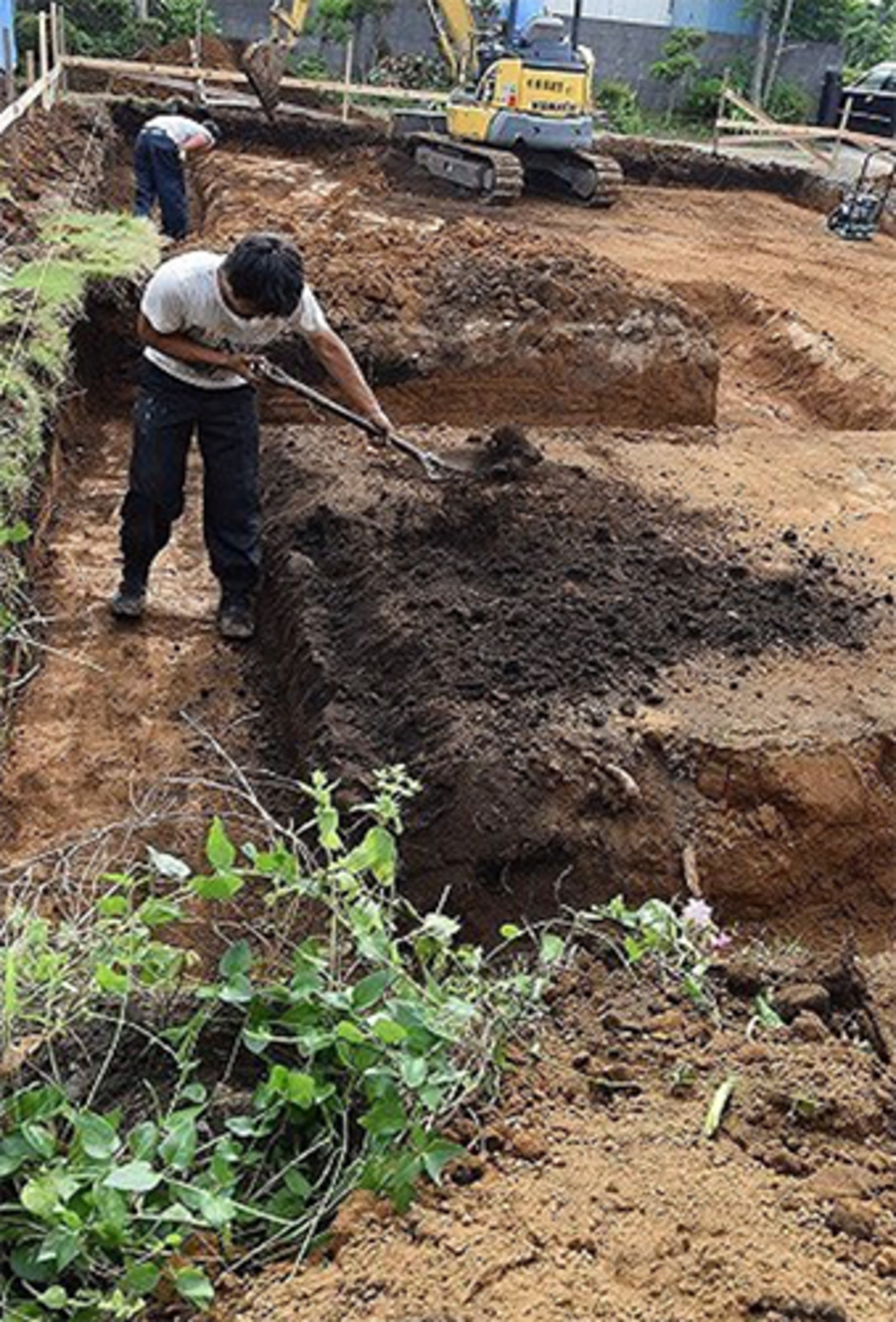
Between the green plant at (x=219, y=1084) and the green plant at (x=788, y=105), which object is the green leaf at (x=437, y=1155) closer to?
the green plant at (x=219, y=1084)

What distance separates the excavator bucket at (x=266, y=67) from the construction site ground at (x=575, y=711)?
7.04 meters

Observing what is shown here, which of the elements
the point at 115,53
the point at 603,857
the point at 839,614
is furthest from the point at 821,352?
the point at 115,53

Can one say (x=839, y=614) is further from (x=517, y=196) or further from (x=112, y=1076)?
(x=517, y=196)

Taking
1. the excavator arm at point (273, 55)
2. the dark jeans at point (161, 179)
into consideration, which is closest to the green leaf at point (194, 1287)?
the dark jeans at point (161, 179)

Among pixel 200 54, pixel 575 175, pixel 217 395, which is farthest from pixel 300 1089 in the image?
pixel 200 54

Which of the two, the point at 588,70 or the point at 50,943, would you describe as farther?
the point at 588,70

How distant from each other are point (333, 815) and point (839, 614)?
4.01m

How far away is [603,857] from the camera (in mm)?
4500

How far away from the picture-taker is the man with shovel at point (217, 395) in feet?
16.6

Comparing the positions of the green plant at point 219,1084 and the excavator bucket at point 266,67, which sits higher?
the green plant at point 219,1084

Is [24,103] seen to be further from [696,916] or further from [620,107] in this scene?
[620,107]

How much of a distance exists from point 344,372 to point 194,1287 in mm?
4168

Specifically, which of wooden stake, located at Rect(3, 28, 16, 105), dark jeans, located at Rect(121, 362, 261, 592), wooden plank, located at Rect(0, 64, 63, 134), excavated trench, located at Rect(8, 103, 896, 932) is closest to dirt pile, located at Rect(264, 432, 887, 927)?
excavated trench, located at Rect(8, 103, 896, 932)

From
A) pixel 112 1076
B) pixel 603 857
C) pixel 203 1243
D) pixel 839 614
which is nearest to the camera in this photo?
pixel 203 1243
